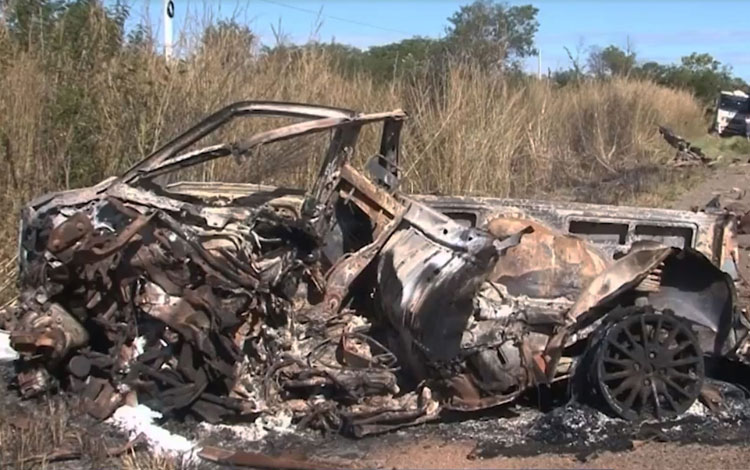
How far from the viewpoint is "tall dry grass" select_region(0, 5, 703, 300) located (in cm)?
784

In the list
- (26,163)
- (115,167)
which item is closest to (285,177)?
(115,167)

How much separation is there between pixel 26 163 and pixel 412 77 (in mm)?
5414

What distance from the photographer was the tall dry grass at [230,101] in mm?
7844

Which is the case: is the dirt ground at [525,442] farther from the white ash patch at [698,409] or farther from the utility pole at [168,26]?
→ the utility pole at [168,26]

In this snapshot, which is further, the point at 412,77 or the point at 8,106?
the point at 412,77

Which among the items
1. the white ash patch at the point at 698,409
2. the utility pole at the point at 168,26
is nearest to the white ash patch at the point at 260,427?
the white ash patch at the point at 698,409

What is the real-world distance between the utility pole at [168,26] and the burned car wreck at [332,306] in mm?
4286

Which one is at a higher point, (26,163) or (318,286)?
(26,163)

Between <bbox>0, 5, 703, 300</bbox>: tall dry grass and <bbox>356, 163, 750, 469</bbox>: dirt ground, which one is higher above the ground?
<bbox>0, 5, 703, 300</bbox>: tall dry grass

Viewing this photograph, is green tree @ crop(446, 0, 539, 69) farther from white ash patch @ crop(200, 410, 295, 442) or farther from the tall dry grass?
white ash patch @ crop(200, 410, 295, 442)

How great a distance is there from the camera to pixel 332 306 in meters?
5.18

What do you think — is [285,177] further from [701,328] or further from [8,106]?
[701,328]

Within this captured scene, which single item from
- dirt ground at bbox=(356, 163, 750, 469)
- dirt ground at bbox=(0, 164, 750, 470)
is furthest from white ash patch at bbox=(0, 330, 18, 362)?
dirt ground at bbox=(356, 163, 750, 469)

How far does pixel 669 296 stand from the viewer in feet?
18.0
